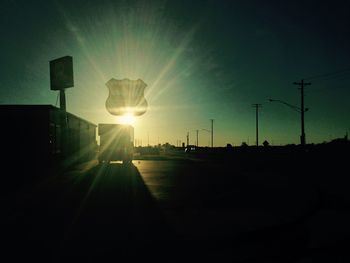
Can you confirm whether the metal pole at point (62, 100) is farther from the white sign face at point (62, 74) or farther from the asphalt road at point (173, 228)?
the asphalt road at point (173, 228)

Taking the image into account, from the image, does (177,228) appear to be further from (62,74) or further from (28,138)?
(62,74)

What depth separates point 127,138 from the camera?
38.2 m

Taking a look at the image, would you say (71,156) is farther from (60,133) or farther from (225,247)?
(225,247)

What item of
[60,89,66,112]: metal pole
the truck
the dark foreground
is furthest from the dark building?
the dark foreground

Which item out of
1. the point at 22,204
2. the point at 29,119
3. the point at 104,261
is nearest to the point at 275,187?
the point at 22,204

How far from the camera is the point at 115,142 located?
37781 millimetres

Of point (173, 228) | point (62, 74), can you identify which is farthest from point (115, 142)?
point (173, 228)

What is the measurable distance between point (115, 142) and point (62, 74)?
28.5 ft

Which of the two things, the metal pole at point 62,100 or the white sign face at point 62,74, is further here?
the white sign face at point 62,74

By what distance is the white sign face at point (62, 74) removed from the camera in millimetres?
32125

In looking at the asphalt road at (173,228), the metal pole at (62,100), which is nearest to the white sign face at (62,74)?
the metal pole at (62,100)

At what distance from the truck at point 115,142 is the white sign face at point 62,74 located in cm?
768

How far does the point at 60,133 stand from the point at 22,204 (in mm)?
20818

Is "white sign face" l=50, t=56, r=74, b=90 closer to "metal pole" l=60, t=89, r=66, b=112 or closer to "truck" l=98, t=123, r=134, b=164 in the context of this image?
"metal pole" l=60, t=89, r=66, b=112
